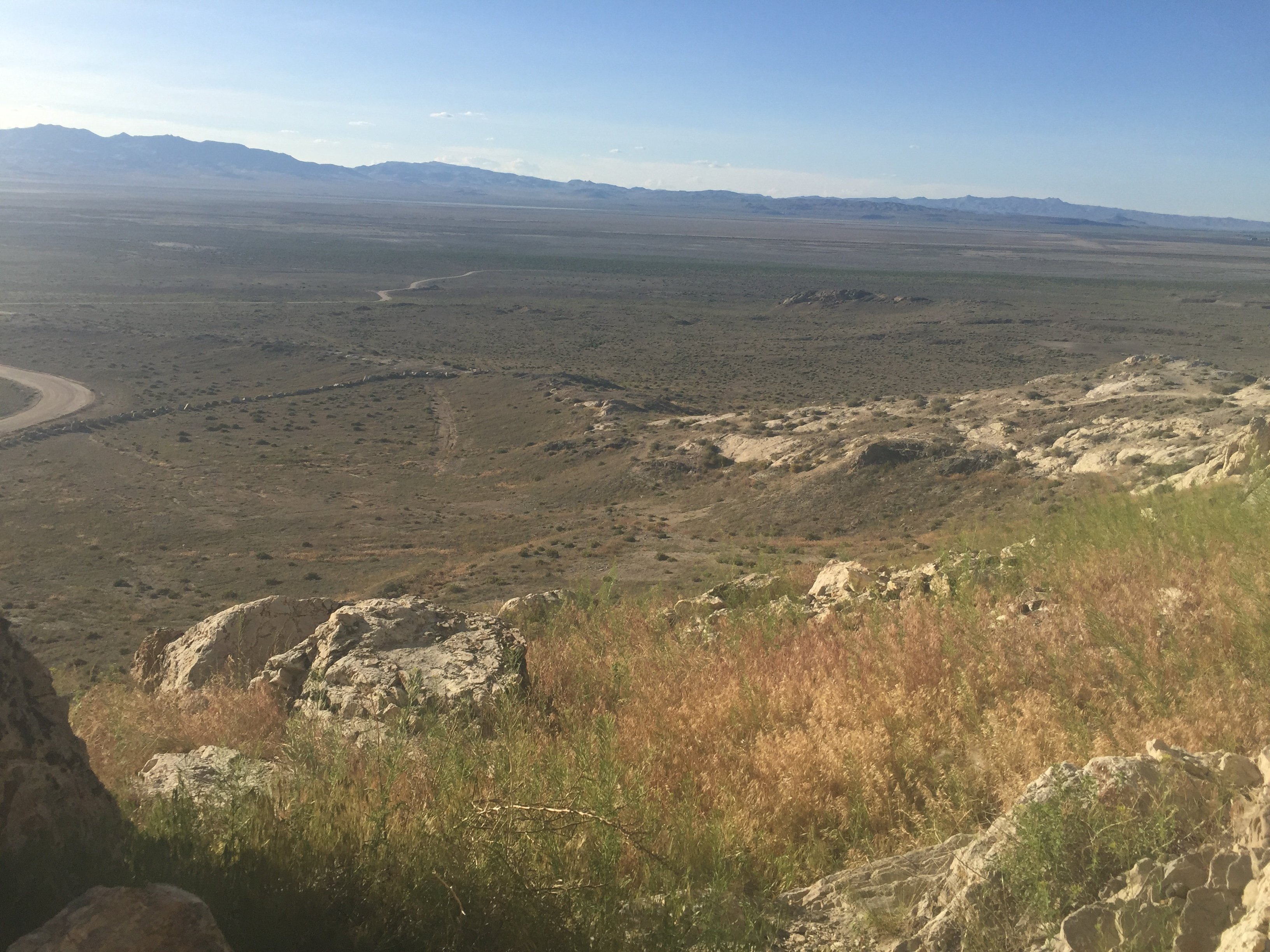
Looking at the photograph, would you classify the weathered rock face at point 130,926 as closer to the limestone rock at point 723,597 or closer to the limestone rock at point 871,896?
the limestone rock at point 871,896

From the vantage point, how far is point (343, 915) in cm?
279

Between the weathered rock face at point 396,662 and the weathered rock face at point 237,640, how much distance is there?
1223 mm

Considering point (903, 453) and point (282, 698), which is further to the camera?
point (903, 453)

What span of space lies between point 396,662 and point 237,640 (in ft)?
9.79

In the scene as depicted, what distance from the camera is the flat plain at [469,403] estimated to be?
2608cm

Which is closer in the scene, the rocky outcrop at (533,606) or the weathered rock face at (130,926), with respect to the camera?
the weathered rock face at (130,926)

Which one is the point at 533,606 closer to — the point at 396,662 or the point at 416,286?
the point at 396,662

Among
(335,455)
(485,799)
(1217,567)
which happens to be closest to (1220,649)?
(1217,567)

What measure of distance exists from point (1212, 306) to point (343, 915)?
109826 mm

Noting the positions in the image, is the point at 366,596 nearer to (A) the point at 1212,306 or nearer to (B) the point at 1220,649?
(B) the point at 1220,649

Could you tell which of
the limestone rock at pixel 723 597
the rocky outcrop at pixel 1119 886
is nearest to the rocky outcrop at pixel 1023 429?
the limestone rock at pixel 723 597

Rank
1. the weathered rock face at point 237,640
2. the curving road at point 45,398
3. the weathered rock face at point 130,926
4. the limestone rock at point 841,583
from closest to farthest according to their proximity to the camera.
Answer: the weathered rock face at point 130,926
the weathered rock face at point 237,640
the limestone rock at point 841,583
the curving road at point 45,398

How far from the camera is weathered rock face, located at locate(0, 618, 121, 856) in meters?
2.92

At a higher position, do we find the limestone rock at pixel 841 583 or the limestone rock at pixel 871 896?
the limestone rock at pixel 871 896
